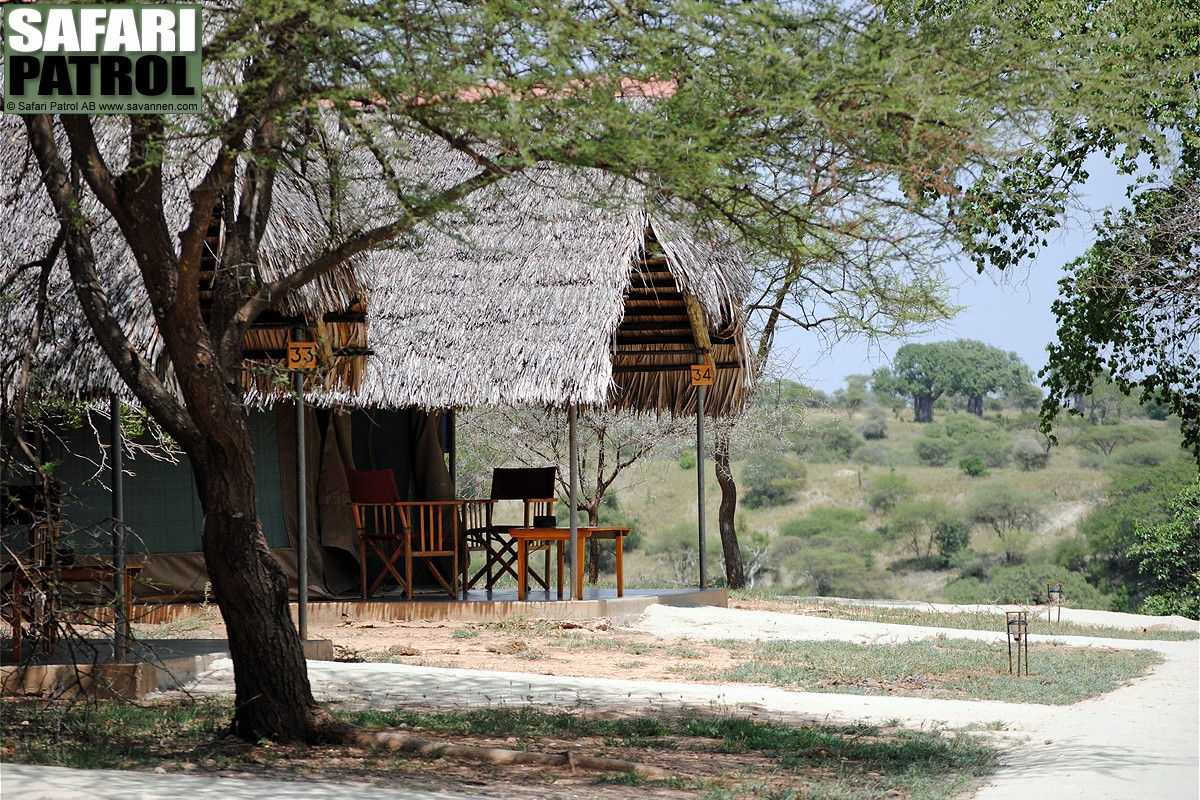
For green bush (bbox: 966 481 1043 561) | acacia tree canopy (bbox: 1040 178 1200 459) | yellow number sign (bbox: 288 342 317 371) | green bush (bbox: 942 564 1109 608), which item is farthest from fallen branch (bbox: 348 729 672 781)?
green bush (bbox: 966 481 1043 561)

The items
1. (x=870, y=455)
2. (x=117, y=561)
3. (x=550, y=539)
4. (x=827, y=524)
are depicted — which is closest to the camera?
(x=117, y=561)

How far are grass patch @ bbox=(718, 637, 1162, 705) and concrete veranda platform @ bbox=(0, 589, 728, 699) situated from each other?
171cm

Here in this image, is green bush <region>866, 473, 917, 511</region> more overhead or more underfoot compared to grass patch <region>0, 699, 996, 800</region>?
more overhead

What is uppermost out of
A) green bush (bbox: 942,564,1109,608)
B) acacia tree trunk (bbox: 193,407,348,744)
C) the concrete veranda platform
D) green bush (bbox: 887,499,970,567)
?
acacia tree trunk (bbox: 193,407,348,744)

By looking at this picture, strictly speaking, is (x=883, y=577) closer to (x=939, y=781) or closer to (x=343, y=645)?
(x=343, y=645)

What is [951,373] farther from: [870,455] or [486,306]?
[486,306]

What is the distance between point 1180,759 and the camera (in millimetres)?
5824

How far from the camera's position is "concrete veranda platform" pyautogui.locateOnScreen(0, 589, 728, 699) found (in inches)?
287

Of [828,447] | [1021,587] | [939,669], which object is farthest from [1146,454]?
[939,669]

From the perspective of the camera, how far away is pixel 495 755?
5.97 metres

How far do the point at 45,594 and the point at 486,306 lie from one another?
5.78m

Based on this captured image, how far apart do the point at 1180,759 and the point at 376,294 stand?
7.97m

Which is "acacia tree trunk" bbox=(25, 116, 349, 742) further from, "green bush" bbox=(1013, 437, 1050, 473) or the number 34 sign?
"green bush" bbox=(1013, 437, 1050, 473)

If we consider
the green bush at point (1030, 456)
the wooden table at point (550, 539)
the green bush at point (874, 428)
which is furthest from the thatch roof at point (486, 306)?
the green bush at point (874, 428)
